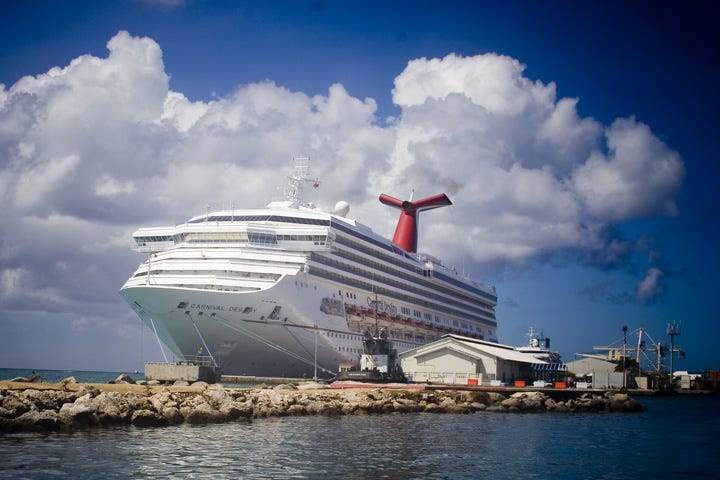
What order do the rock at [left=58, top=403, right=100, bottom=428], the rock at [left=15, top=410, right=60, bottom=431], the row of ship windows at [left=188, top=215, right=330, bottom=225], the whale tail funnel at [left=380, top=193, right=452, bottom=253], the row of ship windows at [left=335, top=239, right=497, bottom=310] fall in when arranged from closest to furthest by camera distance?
1. the rock at [left=15, top=410, right=60, bottom=431]
2. the rock at [left=58, top=403, right=100, bottom=428]
3. the row of ship windows at [left=188, top=215, right=330, bottom=225]
4. the row of ship windows at [left=335, top=239, right=497, bottom=310]
5. the whale tail funnel at [left=380, top=193, right=452, bottom=253]

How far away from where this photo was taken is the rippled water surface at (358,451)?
1770 cm

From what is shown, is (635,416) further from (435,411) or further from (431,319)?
(431,319)

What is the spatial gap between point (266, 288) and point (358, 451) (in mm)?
26943

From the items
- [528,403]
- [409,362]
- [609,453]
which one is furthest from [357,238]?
[609,453]

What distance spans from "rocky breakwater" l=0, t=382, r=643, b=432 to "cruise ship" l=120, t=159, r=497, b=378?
940 cm

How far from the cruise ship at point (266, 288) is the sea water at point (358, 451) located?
58.2 feet

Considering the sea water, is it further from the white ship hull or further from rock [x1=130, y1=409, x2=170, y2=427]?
the white ship hull

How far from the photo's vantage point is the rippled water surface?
17703 millimetres

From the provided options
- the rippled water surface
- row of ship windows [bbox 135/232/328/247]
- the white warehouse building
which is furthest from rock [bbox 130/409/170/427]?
the white warehouse building

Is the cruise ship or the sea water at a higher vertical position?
the cruise ship

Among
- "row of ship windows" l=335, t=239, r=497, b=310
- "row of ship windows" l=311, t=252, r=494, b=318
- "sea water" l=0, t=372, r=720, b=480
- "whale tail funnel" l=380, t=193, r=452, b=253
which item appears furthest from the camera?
"whale tail funnel" l=380, t=193, r=452, b=253

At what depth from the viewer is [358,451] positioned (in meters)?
21.5

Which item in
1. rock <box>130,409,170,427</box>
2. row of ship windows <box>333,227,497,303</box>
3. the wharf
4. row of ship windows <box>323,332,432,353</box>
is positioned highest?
row of ship windows <box>333,227,497,303</box>

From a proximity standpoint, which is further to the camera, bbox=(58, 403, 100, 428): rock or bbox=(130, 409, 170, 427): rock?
bbox=(130, 409, 170, 427): rock
